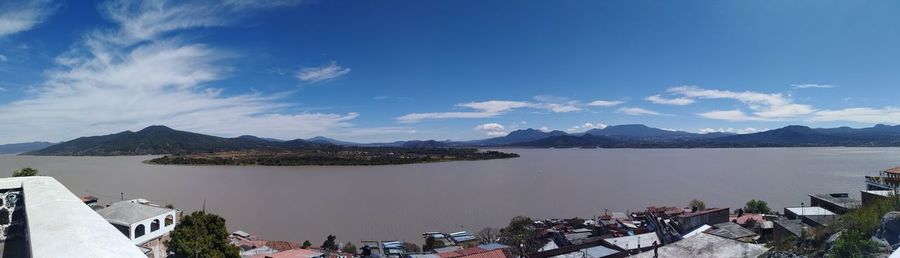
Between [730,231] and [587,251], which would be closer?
[587,251]

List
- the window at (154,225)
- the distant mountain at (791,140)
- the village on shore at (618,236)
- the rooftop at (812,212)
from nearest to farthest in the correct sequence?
1. the village on shore at (618,236)
2. the window at (154,225)
3. the rooftop at (812,212)
4. the distant mountain at (791,140)

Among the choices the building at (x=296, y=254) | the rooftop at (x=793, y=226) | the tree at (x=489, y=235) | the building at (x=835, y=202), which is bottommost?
the tree at (x=489, y=235)

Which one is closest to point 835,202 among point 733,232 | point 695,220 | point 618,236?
point 695,220

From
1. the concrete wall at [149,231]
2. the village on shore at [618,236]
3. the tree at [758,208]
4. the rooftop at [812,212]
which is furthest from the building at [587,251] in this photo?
the tree at [758,208]

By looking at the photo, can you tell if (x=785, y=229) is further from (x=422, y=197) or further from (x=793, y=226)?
(x=422, y=197)

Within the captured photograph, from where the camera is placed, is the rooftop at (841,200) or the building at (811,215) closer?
the building at (811,215)

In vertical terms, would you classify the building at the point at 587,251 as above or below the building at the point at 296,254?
above

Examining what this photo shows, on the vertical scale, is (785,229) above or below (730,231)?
above

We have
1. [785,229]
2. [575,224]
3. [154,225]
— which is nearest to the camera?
[785,229]

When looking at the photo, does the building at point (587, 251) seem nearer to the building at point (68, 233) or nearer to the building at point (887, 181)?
the building at point (887, 181)
